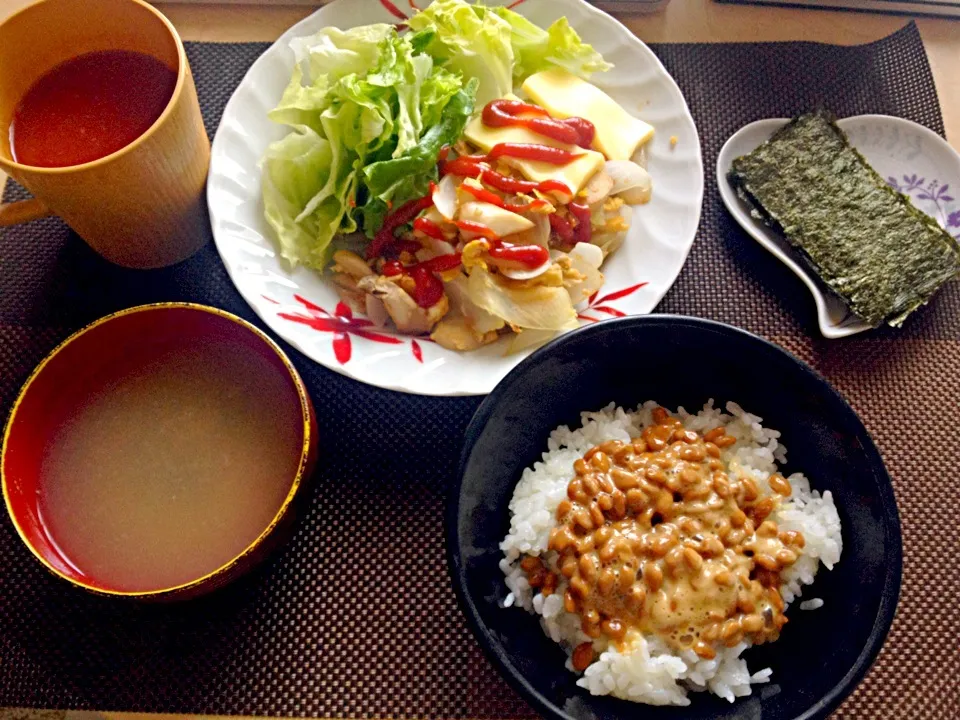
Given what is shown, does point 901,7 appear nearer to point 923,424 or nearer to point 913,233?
point 913,233

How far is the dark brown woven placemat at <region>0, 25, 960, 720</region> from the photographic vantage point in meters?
1.41

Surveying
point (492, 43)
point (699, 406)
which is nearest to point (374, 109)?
point (492, 43)

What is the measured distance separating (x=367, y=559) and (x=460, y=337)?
0.49 m

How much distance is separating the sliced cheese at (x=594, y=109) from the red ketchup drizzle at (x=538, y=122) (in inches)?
1.0

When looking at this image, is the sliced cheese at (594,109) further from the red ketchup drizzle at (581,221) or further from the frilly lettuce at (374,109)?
the red ketchup drizzle at (581,221)

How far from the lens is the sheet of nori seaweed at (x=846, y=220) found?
168 cm

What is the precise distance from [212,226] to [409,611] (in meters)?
0.88

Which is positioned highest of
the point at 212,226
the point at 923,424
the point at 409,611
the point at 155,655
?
the point at 212,226

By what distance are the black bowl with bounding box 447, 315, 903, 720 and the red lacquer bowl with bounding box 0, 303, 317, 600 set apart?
0.35 meters

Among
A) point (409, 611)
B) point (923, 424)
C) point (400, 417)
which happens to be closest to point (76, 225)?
point (400, 417)

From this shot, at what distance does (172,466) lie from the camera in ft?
4.51

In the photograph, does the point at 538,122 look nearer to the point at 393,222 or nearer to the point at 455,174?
the point at 455,174

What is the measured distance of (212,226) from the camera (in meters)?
1.56

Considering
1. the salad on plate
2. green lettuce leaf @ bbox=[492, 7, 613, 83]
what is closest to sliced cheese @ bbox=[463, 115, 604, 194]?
the salad on plate
